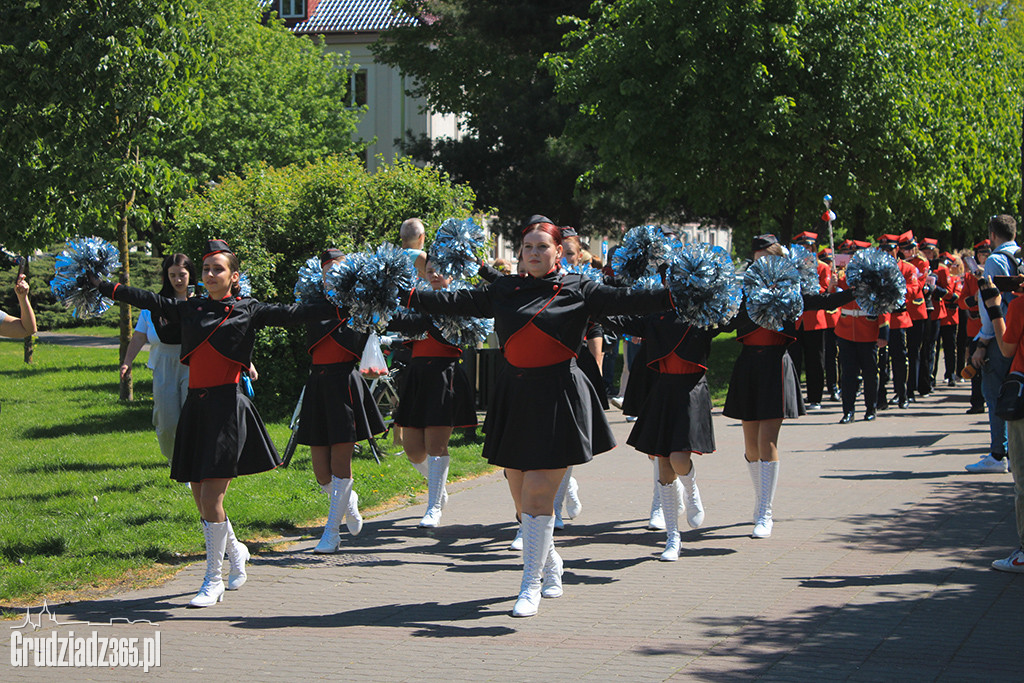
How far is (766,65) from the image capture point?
65.3 feet

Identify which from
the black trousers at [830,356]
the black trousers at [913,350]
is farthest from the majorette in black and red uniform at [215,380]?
the black trousers at [913,350]

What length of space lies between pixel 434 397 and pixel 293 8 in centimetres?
4206

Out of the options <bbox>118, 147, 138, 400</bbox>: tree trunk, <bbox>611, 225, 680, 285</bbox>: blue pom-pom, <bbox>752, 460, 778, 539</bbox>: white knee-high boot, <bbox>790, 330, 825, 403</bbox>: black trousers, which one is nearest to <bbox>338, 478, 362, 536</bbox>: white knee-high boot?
<bbox>611, 225, 680, 285</bbox>: blue pom-pom

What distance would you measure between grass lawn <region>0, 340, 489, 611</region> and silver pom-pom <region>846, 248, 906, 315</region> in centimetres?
429

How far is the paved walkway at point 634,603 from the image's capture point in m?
5.02

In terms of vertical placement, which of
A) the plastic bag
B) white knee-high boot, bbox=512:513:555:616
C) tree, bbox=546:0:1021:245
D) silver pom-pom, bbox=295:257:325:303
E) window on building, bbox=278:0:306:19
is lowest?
white knee-high boot, bbox=512:513:555:616

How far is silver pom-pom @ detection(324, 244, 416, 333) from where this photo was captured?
18.6 ft

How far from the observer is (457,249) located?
6219 millimetres

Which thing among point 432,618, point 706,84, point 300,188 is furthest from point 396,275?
point 706,84

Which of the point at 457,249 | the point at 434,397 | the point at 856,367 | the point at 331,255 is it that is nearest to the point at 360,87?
the point at 856,367

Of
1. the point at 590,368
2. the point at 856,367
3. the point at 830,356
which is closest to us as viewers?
the point at 590,368

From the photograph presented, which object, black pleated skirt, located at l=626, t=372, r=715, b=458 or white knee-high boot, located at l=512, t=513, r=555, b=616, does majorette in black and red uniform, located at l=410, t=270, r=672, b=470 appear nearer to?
white knee-high boot, located at l=512, t=513, r=555, b=616

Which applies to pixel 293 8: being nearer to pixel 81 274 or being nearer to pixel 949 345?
pixel 949 345

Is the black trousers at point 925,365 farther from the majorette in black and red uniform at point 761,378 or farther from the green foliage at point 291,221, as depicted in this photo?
the majorette in black and red uniform at point 761,378
